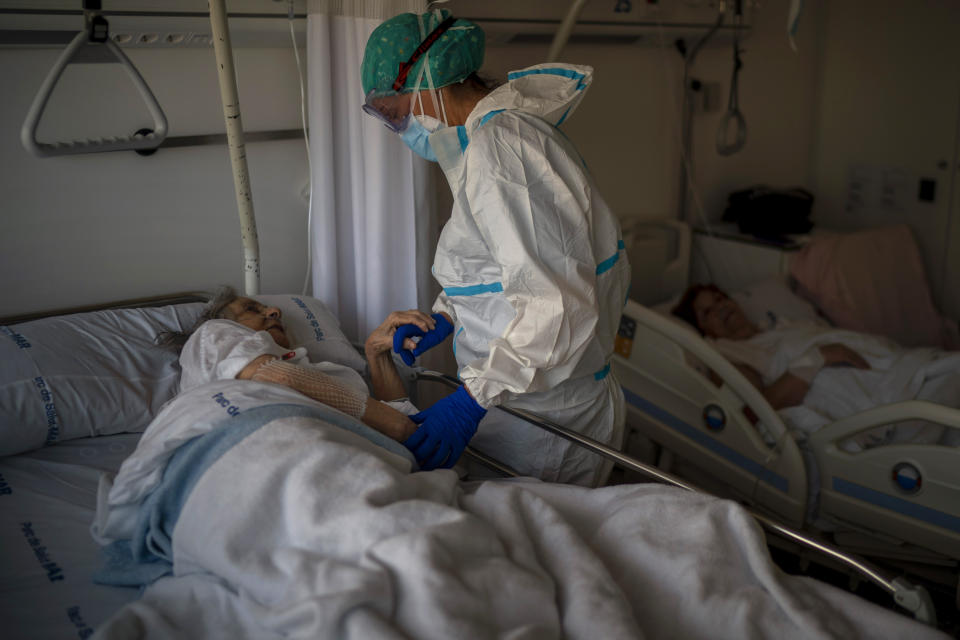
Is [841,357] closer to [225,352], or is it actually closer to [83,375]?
[225,352]

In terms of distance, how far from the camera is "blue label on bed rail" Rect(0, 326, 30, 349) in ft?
6.59

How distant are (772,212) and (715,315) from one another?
2.70 feet

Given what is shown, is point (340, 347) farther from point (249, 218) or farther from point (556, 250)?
point (556, 250)

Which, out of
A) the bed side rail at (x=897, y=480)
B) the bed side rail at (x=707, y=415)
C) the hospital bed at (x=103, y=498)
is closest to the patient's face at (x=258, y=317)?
the hospital bed at (x=103, y=498)

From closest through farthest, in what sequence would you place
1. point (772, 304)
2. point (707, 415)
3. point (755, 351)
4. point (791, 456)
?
point (791, 456)
point (707, 415)
point (755, 351)
point (772, 304)

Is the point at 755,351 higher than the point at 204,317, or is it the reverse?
the point at 204,317

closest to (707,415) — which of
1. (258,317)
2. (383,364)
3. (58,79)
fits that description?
(383,364)

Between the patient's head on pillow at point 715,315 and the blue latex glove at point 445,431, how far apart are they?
201 centimetres

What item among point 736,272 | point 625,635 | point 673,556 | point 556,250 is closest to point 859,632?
point 673,556

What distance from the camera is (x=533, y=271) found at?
163 cm

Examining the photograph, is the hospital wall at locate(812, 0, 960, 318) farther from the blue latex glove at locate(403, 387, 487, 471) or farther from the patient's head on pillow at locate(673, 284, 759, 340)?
the blue latex glove at locate(403, 387, 487, 471)

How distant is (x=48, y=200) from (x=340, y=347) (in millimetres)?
949

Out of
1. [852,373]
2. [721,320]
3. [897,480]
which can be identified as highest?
[721,320]

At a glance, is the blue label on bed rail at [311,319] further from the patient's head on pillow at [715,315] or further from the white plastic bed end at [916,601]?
the patient's head on pillow at [715,315]
